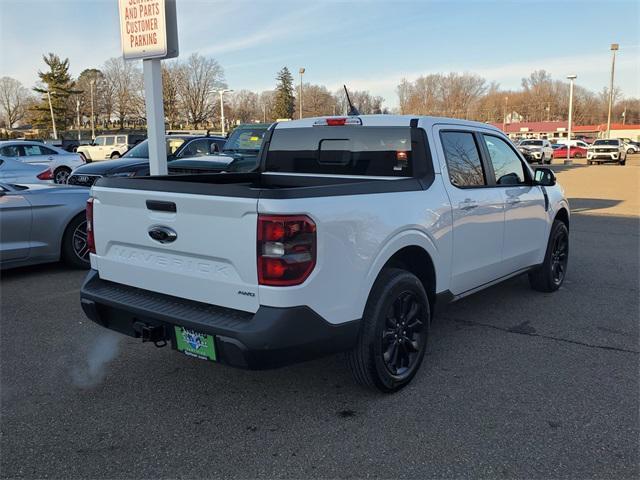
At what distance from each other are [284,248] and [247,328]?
464 mm

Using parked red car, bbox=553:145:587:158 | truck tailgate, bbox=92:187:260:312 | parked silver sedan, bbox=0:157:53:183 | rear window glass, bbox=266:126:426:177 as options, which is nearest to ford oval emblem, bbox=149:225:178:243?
truck tailgate, bbox=92:187:260:312

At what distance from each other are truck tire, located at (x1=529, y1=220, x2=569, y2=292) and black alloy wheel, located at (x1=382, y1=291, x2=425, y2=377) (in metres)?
2.61

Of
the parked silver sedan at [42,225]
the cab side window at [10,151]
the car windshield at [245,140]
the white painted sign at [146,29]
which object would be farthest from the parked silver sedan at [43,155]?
the parked silver sedan at [42,225]

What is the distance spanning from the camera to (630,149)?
2435 inches

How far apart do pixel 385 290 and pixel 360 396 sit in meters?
0.75

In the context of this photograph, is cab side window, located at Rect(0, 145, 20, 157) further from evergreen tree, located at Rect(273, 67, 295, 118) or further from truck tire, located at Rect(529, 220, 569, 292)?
evergreen tree, located at Rect(273, 67, 295, 118)

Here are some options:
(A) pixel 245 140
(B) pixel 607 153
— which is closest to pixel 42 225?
(A) pixel 245 140

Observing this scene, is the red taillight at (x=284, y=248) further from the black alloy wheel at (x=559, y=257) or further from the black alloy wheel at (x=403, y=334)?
the black alloy wheel at (x=559, y=257)

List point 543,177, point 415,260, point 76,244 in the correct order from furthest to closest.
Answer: point 76,244
point 543,177
point 415,260

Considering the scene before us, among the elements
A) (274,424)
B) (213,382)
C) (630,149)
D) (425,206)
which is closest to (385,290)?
(425,206)

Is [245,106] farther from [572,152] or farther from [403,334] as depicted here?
[403,334]

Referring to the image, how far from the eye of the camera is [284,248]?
2867 millimetres

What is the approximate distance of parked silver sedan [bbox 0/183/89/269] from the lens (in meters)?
6.48

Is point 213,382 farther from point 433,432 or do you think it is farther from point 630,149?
point 630,149
